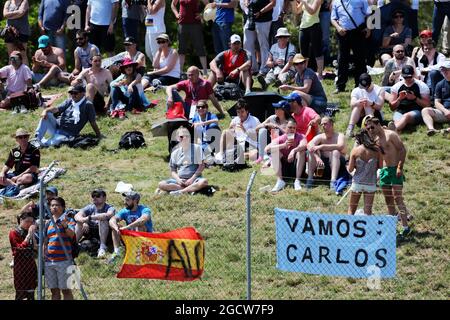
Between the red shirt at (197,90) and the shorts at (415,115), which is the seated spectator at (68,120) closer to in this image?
the red shirt at (197,90)

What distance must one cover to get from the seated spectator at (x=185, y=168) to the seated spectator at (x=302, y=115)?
154 cm

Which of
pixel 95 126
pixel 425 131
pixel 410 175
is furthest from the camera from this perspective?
pixel 95 126

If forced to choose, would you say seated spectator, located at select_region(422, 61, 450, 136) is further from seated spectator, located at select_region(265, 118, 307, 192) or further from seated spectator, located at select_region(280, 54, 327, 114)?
seated spectator, located at select_region(265, 118, 307, 192)

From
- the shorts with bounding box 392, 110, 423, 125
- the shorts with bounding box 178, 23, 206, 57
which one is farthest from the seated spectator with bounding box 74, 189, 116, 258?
the shorts with bounding box 178, 23, 206, 57

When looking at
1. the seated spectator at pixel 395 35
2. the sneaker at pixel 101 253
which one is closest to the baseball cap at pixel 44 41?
the seated spectator at pixel 395 35

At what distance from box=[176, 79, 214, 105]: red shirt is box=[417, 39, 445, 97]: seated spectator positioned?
11.6ft

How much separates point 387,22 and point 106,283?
8863 mm

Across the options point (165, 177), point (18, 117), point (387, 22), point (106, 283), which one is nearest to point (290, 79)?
point (387, 22)

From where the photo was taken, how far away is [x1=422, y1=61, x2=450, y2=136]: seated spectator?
18875mm

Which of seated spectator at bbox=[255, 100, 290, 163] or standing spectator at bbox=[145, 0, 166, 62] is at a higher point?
standing spectator at bbox=[145, 0, 166, 62]

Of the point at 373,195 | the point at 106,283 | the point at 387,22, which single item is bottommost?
the point at 106,283

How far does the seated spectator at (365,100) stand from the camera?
18.8 m

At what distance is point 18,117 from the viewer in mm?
21875

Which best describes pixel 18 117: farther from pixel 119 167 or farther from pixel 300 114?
pixel 300 114
